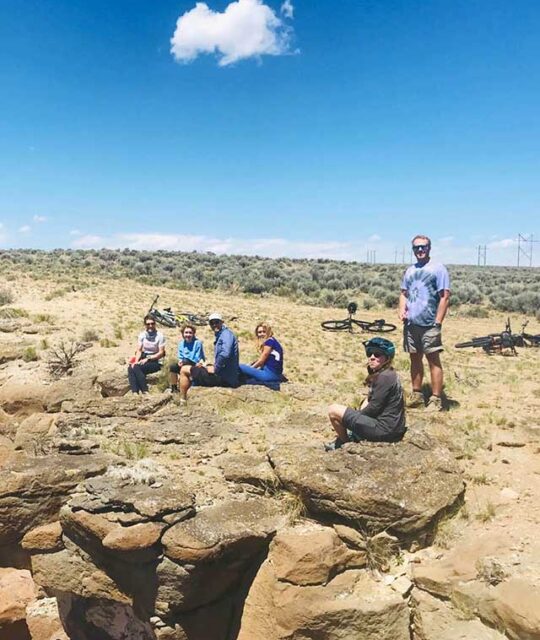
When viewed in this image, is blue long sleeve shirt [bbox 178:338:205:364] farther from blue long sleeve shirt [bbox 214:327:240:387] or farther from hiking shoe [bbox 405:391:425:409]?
hiking shoe [bbox 405:391:425:409]

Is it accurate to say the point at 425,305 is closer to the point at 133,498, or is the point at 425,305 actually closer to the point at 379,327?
the point at 133,498

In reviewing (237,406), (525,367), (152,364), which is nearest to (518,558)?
(237,406)

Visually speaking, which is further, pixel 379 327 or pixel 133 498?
pixel 379 327

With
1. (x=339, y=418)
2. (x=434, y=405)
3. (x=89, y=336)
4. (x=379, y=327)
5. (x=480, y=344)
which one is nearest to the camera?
(x=339, y=418)

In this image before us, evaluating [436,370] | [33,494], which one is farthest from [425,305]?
[33,494]

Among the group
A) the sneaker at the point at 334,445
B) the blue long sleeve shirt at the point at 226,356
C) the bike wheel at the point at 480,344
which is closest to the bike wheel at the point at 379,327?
the bike wheel at the point at 480,344

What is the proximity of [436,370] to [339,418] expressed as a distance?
244 cm

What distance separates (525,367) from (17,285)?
22.6 metres

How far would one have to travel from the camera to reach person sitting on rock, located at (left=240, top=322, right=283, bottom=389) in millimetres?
9656

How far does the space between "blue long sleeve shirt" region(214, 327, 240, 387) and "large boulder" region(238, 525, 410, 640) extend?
3862 mm

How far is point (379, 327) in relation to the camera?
64.5 ft

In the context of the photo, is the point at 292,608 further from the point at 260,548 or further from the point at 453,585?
the point at 453,585

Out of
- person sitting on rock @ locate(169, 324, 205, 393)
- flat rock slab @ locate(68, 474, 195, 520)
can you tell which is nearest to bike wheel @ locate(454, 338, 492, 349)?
person sitting on rock @ locate(169, 324, 205, 393)

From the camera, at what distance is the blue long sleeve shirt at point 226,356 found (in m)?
9.16
